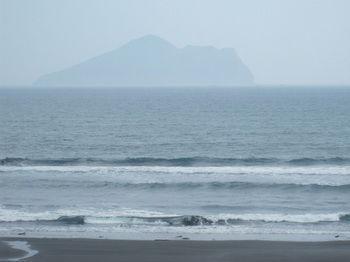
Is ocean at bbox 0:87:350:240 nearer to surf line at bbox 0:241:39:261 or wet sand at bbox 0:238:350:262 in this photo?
wet sand at bbox 0:238:350:262

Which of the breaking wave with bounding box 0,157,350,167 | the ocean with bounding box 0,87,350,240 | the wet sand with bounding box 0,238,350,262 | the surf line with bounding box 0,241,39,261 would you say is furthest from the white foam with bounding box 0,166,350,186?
the surf line with bounding box 0,241,39,261

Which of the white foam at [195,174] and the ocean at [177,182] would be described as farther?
the white foam at [195,174]

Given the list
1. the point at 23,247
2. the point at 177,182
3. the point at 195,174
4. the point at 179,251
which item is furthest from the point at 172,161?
the point at 23,247

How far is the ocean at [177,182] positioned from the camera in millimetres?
25391

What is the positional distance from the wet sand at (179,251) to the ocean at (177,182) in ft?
4.48

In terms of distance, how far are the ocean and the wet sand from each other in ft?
4.48

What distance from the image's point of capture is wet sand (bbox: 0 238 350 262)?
19.9 m

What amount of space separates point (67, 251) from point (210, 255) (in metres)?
4.93

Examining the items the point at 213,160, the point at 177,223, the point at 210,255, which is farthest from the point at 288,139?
the point at 210,255

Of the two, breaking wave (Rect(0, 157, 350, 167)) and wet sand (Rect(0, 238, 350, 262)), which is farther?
breaking wave (Rect(0, 157, 350, 167))

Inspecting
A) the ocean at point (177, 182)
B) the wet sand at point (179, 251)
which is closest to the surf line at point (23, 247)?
the wet sand at point (179, 251)

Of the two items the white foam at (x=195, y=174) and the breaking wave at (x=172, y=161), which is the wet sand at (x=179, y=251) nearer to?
the white foam at (x=195, y=174)

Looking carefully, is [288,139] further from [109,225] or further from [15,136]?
[109,225]

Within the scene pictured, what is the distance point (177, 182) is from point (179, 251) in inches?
570
